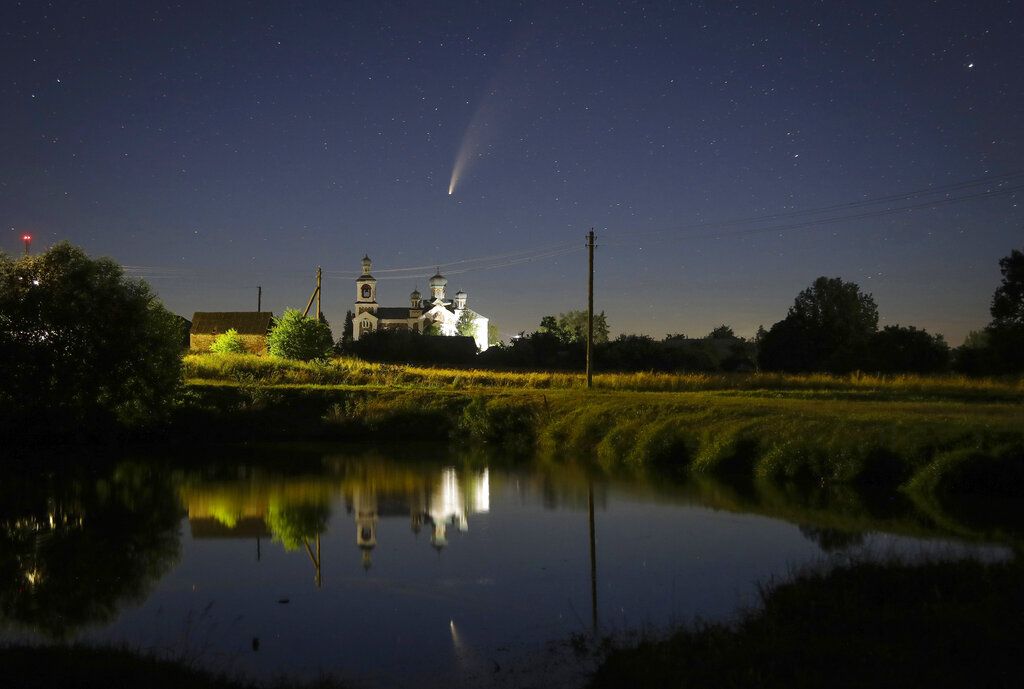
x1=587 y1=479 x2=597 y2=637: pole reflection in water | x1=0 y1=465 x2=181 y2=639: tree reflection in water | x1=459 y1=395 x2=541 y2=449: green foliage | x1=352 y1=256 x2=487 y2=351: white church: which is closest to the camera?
x1=587 y1=479 x2=597 y2=637: pole reflection in water

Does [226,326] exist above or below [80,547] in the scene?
above

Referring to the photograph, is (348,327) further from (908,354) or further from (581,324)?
(908,354)

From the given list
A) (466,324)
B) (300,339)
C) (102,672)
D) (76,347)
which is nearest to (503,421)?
(76,347)

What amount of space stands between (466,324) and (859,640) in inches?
5317

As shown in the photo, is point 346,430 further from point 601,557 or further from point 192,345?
point 192,345

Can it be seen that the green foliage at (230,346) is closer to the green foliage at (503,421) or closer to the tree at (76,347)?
the tree at (76,347)

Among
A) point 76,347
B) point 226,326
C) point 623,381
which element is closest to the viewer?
point 76,347

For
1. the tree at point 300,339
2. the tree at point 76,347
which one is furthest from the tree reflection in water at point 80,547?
the tree at point 300,339

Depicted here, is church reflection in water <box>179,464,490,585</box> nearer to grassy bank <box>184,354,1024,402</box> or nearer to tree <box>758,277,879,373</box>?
grassy bank <box>184,354,1024,402</box>

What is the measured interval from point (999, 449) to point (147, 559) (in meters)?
20.1

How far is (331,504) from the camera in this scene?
2245 cm

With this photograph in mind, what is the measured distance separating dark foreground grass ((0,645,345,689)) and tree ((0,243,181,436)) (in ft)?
89.2

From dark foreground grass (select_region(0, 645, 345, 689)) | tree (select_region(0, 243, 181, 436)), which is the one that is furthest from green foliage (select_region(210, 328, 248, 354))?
dark foreground grass (select_region(0, 645, 345, 689))

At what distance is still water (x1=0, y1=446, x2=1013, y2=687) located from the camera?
11125 millimetres
